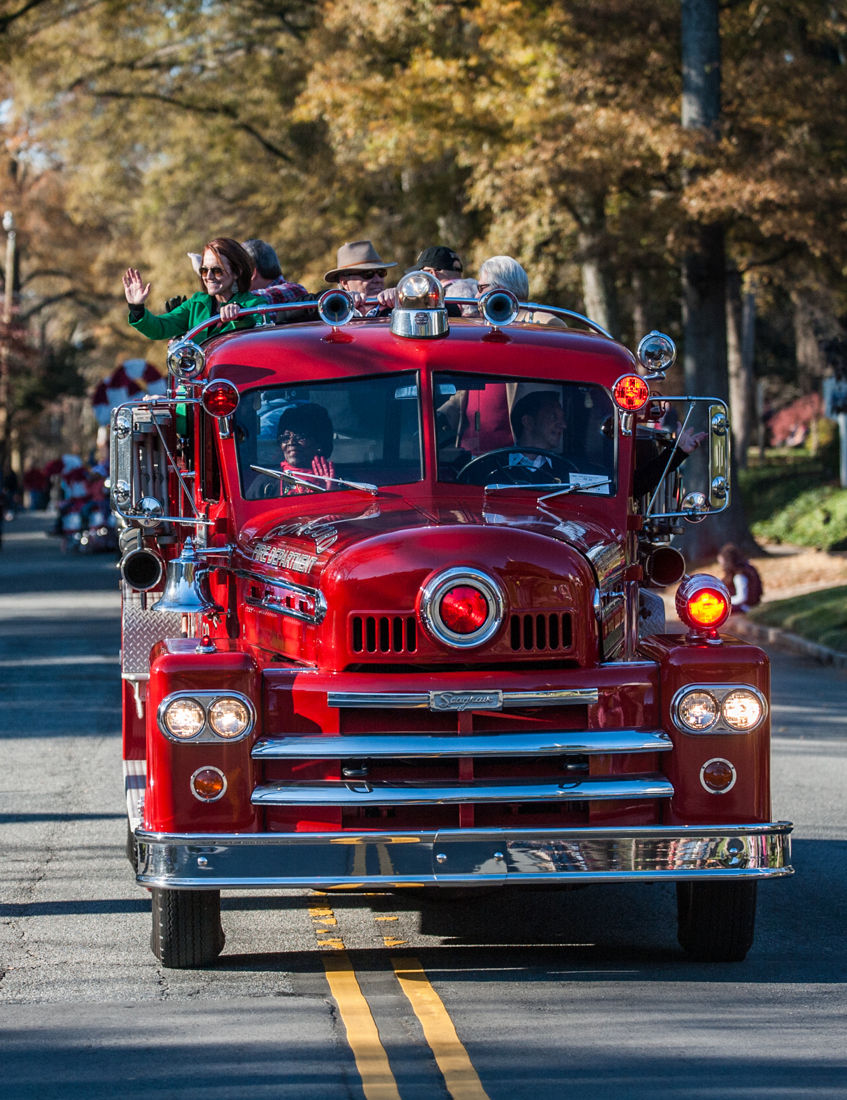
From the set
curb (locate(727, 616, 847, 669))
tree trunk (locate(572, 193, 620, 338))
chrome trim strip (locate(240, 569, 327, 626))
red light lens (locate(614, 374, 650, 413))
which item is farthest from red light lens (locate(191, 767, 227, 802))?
tree trunk (locate(572, 193, 620, 338))

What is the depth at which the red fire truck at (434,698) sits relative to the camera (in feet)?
19.2

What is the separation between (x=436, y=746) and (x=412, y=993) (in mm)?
854

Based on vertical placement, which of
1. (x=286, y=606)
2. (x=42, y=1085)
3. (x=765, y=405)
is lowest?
(x=42, y=1085)

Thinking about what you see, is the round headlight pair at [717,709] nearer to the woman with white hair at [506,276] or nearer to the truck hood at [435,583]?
the truck hood at [435,583]

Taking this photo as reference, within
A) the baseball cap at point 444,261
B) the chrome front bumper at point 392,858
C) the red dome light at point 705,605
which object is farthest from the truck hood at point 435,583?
the baseball cap at point 444,261

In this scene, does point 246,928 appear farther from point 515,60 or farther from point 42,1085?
point 515,60

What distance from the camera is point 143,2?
121 feet

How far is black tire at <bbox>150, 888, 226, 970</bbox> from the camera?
20.3 ft

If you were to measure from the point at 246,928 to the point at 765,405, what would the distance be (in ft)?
193

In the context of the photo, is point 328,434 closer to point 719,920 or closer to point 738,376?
point 719,920

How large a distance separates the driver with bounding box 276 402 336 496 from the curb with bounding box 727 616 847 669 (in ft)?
34.1

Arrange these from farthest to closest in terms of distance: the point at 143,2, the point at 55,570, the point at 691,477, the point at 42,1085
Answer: the point at 143,2
the point at 55,570
the point at 691,477
the point at 42,1085

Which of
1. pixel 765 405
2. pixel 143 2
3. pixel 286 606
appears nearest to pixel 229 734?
pixel 286 606

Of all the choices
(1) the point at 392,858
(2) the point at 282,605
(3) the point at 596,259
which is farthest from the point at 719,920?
(3) the point at 596,259
